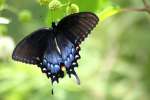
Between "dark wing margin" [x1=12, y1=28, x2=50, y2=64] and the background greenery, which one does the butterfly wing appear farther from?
the background greenery

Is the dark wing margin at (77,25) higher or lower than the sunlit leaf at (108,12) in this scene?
lower

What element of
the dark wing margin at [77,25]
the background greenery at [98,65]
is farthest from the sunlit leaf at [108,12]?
the background greenery at [98,65]

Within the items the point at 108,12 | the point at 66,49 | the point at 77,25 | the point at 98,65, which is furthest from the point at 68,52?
the point at 98,65

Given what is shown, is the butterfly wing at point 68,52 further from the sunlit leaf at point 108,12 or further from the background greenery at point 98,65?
the background greenery at point 98,65

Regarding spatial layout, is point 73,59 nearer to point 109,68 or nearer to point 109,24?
point 109,68

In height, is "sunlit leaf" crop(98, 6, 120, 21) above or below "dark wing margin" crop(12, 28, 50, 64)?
above

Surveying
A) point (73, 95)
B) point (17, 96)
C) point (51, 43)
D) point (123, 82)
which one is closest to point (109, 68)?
point (123, 82)

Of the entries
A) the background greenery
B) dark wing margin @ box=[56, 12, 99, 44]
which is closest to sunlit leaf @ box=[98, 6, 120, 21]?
dark wing margin @ box=[56, 12, 99, 44]
